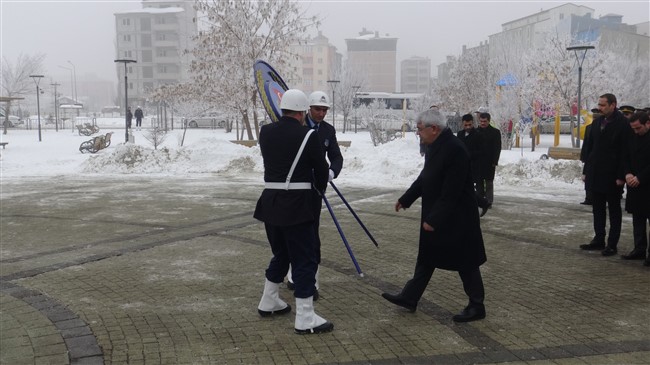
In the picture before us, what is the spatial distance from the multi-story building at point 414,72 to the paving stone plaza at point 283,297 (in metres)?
167

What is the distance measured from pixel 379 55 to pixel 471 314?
147504 millimetres

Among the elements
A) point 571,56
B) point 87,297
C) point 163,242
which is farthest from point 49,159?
point 571,56

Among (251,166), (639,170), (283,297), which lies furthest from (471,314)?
(251,166)

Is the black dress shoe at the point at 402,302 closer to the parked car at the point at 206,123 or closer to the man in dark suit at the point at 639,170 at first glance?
the man in dark suit at the point at 639,170

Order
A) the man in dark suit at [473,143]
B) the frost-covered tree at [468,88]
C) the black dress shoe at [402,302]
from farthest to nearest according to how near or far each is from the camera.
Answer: the frost-covered tree at [468,88] → the man in dark suit at [473,143] → the black dress shoe at [402,302]

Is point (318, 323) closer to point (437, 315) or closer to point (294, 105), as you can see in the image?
point (437, 315)

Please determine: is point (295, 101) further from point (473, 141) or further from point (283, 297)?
point (473, 141)

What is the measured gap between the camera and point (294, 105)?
4.37m

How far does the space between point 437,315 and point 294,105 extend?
2.13 metres

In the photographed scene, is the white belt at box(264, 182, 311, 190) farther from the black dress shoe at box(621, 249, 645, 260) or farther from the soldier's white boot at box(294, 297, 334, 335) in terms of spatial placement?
the black dress shoe at box(621, 249, 645, 260)

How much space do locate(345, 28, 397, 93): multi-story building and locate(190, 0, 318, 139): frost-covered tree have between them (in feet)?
399

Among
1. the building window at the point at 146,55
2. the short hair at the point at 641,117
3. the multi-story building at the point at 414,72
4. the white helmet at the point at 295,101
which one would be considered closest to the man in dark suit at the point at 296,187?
the white helmet at the point at 295,101

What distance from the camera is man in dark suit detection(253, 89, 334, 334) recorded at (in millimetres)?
4352

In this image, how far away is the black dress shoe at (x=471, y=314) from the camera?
4.73 m
